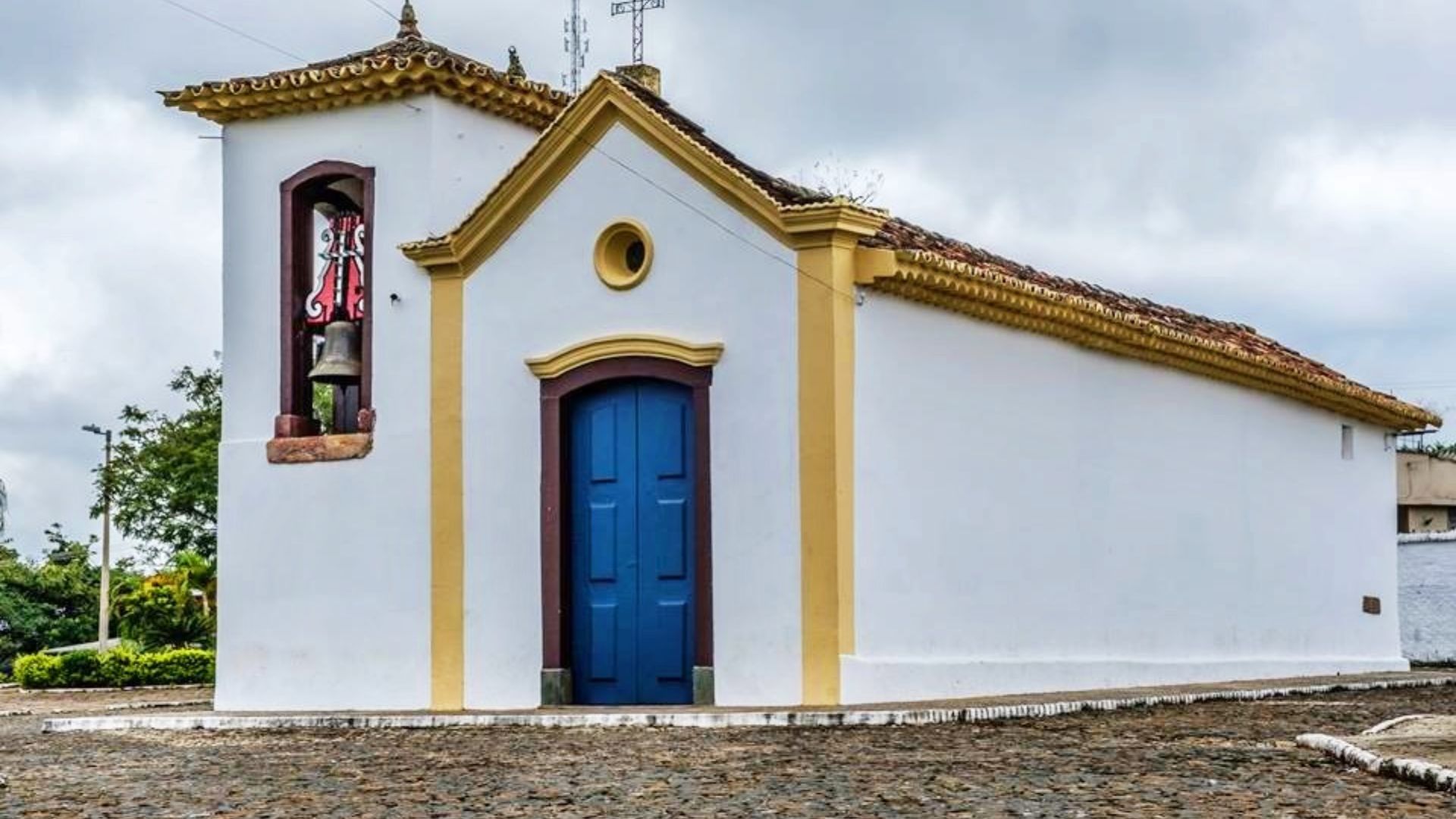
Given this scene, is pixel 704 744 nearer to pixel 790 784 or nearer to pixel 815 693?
pixel 790 784

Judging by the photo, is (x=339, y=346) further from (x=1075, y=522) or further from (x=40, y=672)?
(x=40, y=672)

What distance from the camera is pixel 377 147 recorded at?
49.2 ft

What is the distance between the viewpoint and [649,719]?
37.5 ft

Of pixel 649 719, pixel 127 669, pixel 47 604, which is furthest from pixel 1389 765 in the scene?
pixel 47 604

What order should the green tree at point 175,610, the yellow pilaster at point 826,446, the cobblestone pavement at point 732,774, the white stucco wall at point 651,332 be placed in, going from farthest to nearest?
1. the green tree at point 175,610
2. the white stucco wall at point 651,332
3. the yellow pilaster at point 826,446
4. the cobblestone pavement at point 732,774

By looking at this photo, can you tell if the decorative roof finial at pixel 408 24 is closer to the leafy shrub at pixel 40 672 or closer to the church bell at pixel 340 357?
the church bell at pixel 340 357

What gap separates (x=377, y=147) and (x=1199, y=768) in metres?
8.62

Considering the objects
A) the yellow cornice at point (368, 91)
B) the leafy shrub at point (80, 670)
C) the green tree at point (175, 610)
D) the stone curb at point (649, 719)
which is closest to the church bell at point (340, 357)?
the yellow cornice at point (368, 91)

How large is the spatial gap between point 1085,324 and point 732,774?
7287mm

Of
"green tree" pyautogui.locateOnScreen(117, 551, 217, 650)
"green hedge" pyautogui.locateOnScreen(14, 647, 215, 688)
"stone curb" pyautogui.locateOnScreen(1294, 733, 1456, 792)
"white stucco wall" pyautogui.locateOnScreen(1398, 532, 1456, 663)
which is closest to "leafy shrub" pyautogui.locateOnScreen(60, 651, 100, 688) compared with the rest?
"green hedge" pyautogui.locateOnScreen(14, 647, 215, 688)

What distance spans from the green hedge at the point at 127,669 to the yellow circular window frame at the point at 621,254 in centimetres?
1300

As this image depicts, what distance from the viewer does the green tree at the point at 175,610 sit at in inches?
1134

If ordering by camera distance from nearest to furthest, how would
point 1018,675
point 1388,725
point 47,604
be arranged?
point 1388,725 → point 1018,675 → point 47,604

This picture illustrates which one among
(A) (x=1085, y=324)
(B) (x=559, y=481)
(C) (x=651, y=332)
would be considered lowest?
(B) (x=559, y=481)
